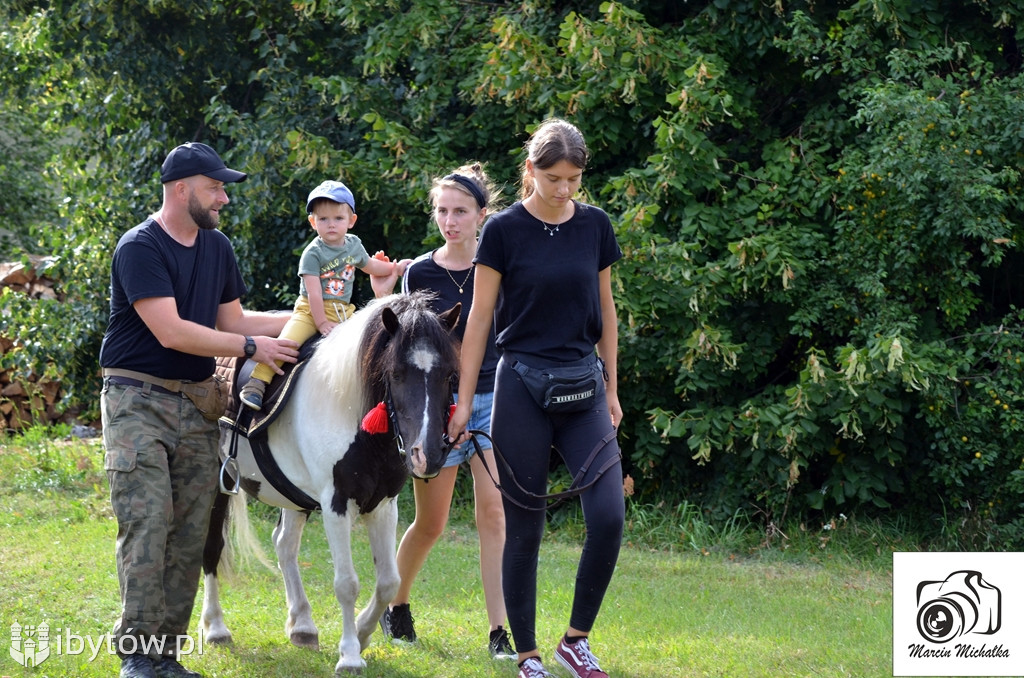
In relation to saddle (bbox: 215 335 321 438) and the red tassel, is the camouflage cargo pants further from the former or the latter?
the red tassel

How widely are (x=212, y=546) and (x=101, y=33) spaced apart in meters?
6.63

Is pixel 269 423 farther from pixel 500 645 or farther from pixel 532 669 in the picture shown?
pixel 532 669

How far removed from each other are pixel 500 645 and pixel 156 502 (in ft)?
5.56

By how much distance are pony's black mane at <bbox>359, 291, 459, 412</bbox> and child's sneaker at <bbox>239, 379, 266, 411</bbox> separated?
0.65 metres

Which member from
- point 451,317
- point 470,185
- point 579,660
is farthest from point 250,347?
point 579,660

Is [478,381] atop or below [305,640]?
atop

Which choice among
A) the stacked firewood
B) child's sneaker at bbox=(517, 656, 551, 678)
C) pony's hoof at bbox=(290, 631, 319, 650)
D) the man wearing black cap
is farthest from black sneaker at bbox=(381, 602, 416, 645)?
the stacked firewood

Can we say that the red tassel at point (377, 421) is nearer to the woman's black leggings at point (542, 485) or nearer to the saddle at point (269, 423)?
the woman's black leggings at point (542, 485)

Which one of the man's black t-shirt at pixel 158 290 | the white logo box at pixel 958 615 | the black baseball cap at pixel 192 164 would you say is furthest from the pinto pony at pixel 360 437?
the white logo box at pixel 958 615

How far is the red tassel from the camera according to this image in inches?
168

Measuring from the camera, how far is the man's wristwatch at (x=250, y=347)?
14.9 ft

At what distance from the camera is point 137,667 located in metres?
4.32

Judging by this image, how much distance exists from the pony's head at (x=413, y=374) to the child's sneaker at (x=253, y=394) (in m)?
0.68

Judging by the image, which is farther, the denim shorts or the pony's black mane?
the denim shorts
